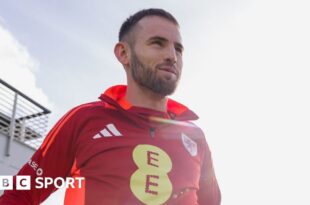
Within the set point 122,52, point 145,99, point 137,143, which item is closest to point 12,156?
point 122,52

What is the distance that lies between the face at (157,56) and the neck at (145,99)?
3 cm

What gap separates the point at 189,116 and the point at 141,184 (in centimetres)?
49

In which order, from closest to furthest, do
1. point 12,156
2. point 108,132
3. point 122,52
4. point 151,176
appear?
point 151,176, point 108,132, point 122,52, point 12,156

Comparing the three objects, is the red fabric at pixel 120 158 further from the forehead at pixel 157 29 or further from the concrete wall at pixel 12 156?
the concrete wall at pixel 12 156

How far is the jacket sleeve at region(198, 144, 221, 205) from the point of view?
1698 mm

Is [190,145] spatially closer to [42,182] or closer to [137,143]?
[137,143]

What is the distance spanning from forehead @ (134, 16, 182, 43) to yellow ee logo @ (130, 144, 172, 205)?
428mm

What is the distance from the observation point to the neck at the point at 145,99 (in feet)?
5.32

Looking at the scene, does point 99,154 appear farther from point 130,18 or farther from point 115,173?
point 130,18

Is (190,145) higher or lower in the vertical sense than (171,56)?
lower

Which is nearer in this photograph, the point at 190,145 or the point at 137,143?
the point at 137,143

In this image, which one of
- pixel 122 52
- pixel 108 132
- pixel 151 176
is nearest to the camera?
pixel 151 176

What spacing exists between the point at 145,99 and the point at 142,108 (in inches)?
1.6

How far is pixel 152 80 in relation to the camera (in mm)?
1556
